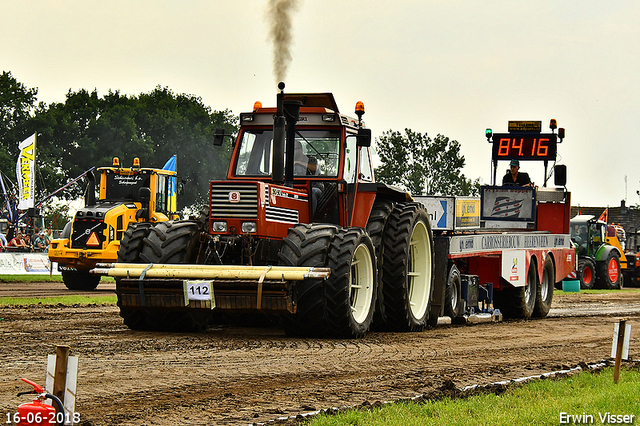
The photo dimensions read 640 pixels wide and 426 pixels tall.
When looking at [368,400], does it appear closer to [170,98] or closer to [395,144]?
[395,144]

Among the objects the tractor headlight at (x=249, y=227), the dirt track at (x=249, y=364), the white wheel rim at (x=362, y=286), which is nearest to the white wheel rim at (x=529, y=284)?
the dirt track at (x=249, y=364)

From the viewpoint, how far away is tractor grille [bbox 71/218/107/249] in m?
22.7

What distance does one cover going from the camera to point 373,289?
1126 cm

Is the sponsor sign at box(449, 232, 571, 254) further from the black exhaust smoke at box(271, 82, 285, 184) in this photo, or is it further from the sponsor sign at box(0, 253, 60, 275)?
the sponsor sign at box(0, 253, 60, 275)

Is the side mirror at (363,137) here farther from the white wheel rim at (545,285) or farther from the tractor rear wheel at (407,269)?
the white wheel rim at (545,285)

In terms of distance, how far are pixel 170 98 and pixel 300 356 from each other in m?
61.8

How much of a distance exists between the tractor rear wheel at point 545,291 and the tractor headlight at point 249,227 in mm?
8274

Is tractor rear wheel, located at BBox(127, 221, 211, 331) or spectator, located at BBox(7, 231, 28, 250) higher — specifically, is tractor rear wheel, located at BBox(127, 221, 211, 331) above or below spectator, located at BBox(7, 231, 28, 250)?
below

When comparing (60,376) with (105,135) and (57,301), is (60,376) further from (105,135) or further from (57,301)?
(105,135)

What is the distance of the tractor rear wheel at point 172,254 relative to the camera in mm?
10664

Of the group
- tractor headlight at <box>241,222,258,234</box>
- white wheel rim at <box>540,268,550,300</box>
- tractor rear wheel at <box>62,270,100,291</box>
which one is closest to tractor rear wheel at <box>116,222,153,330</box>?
tractor headlight at <box>241,222,258,234</box>

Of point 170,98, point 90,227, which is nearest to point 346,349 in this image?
point 90,227

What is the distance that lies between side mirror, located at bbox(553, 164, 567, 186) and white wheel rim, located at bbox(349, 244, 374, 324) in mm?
8176

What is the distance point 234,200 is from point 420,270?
3.80 meters
